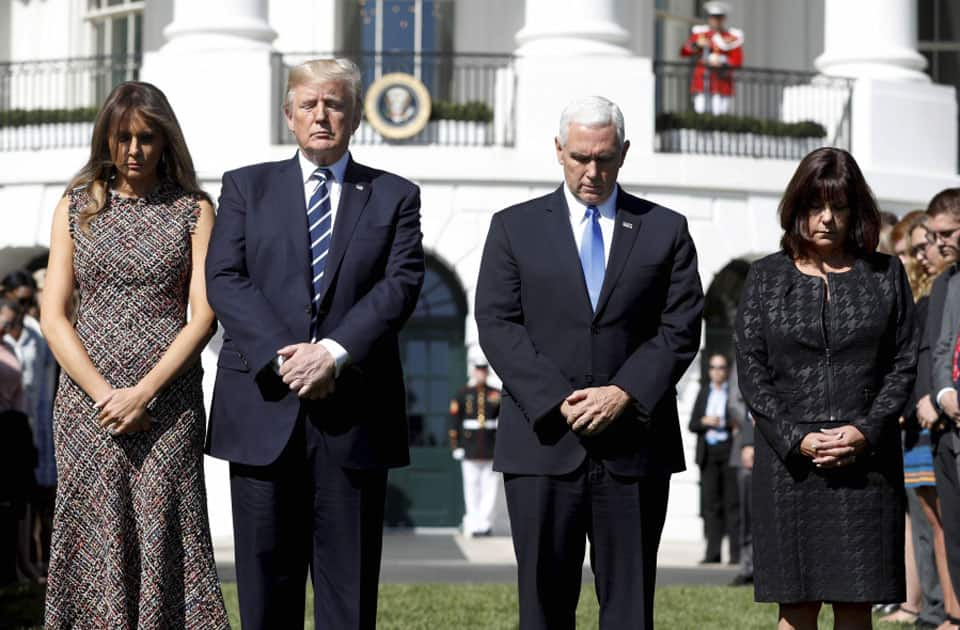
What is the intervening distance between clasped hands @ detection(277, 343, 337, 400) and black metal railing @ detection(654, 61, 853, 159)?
51.6 feet

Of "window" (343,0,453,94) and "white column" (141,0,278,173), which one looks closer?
"white column" (141,0,278,173)

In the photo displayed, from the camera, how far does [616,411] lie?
7207 mm

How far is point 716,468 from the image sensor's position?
1845cm

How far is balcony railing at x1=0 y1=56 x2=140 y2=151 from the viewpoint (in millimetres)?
23359


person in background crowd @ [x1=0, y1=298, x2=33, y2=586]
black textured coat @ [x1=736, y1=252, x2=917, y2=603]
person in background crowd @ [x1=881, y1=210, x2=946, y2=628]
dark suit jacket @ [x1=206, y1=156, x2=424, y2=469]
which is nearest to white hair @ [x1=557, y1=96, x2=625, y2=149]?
dark suit jacket @ [x1=206, y1=156, x2=424, y2=469]

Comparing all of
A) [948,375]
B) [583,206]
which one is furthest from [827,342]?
[948,375]

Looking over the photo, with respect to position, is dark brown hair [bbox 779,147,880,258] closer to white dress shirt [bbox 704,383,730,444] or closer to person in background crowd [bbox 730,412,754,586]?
person in background crowd [bbox 730,412,754,586]

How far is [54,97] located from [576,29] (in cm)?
701

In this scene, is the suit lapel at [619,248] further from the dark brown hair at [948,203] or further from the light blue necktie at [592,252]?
the dark brown hair at [948,203]

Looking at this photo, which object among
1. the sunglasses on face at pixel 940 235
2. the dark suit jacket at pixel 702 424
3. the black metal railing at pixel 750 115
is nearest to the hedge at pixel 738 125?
the black metal railing at pixel 750 115

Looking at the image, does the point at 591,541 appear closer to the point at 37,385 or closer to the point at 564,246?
the point at 564,246

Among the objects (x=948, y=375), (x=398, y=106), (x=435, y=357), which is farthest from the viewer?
(x=435, y=357)

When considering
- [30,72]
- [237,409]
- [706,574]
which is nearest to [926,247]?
[237,409]

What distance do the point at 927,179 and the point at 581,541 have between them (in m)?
16.8
